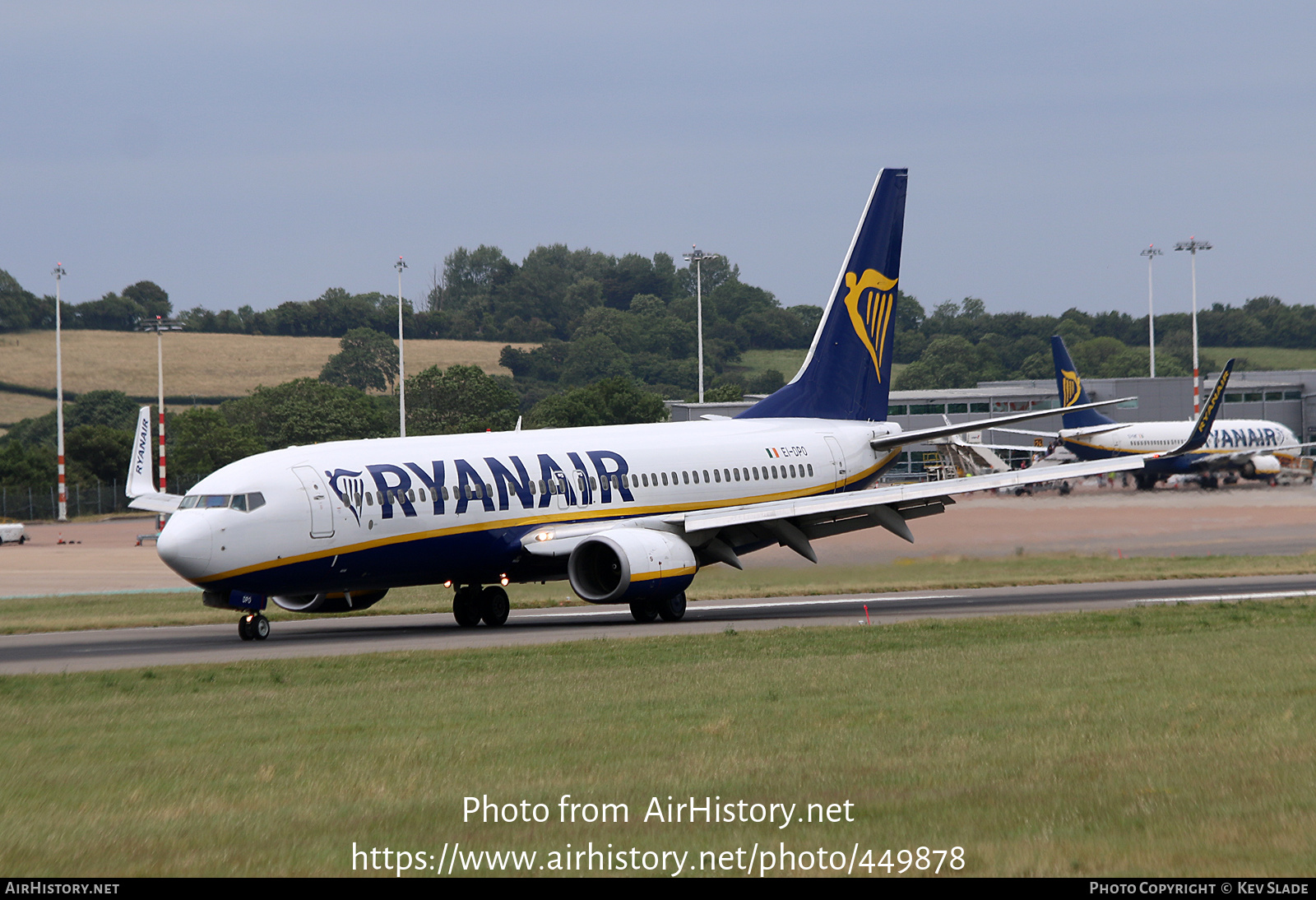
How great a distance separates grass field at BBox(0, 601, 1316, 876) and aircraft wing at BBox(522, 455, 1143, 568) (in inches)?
334

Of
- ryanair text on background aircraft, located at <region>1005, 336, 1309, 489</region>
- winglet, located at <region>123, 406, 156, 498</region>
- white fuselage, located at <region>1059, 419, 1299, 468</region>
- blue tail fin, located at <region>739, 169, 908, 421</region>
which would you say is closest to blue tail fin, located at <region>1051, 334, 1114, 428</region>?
ryanair text on background aircraft, located at <region>1005, 336, 1309, 489</region>

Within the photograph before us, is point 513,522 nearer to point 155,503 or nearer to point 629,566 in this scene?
point 629,566

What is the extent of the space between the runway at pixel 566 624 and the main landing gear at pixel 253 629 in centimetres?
28

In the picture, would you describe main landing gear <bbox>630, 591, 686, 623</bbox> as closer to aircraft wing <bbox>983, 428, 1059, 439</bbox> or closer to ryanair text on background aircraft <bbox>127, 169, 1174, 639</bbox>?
ryanair text on background aircraft <bbox>127, 169, 1174, 639</bbox>

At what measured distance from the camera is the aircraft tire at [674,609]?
2983cm

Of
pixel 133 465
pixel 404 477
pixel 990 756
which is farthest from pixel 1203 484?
pixel 990 756

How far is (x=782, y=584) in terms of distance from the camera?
36.4 m

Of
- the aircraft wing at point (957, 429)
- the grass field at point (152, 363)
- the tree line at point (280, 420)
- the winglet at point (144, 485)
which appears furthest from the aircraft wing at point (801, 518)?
the grass field at point (152, 363)

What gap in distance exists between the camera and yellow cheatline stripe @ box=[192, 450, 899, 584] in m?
26.2

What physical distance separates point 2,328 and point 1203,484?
16300cm

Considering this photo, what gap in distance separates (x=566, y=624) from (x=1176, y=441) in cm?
6509

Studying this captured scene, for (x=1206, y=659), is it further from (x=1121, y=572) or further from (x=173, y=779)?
(x=1121, y=572)

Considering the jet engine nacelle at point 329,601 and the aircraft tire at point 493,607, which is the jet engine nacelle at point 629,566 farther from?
the jet engine nacelle at point 329,601

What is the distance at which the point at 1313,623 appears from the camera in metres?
23.6
